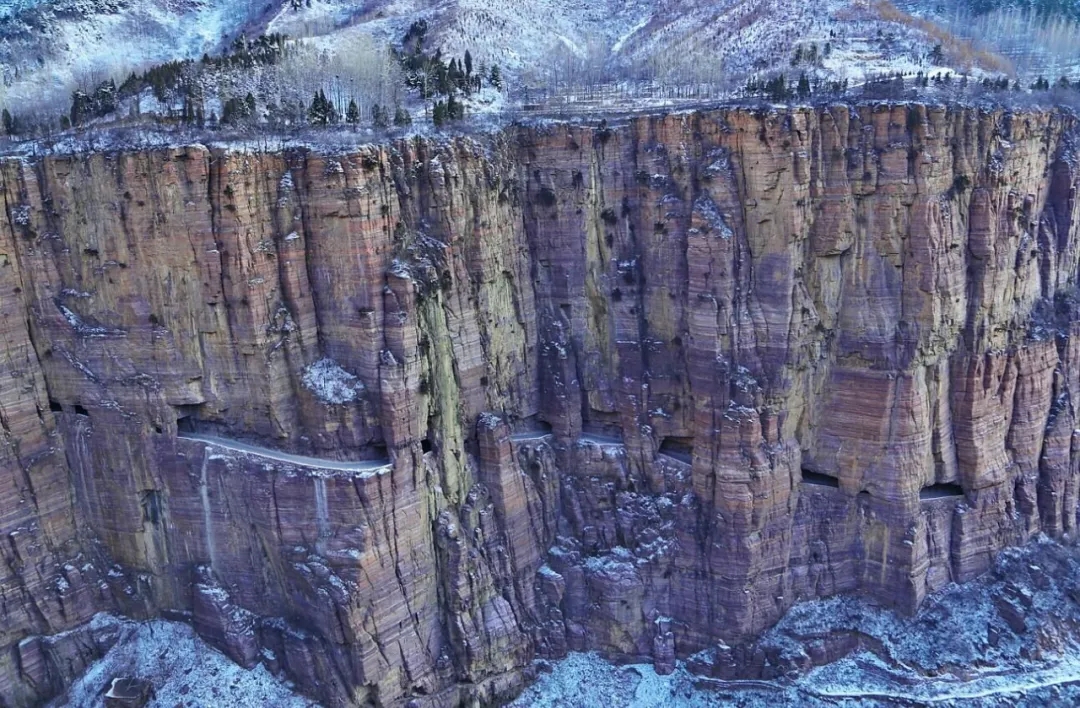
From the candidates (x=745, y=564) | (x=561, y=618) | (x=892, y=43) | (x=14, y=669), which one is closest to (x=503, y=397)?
(x=561, y=618)

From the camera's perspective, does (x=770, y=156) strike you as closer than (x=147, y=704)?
No

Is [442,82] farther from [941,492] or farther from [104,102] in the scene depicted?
[941,492]

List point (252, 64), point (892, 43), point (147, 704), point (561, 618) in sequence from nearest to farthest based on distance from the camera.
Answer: point (147, 704) → point (561, 618) → point (252, 64) → point (892, 43)

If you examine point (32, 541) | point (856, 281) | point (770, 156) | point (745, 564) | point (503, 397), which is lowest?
point (745, 564)

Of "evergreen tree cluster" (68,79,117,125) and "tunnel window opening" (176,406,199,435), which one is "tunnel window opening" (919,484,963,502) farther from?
"evergreen tree cluster" (68,79,117,125)

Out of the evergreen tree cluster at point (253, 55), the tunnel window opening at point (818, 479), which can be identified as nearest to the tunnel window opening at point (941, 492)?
the tunnel window opening at point (818, 479)

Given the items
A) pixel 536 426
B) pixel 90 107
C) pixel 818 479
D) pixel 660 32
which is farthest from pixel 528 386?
pixel 660 32

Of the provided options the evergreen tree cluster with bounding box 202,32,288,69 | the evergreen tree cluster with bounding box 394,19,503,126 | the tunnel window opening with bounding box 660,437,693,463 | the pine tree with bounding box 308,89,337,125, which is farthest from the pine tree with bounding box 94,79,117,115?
the tunnel window opening with bounding box 660,437,693,463

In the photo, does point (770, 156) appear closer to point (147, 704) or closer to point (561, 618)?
point (561, 618)
